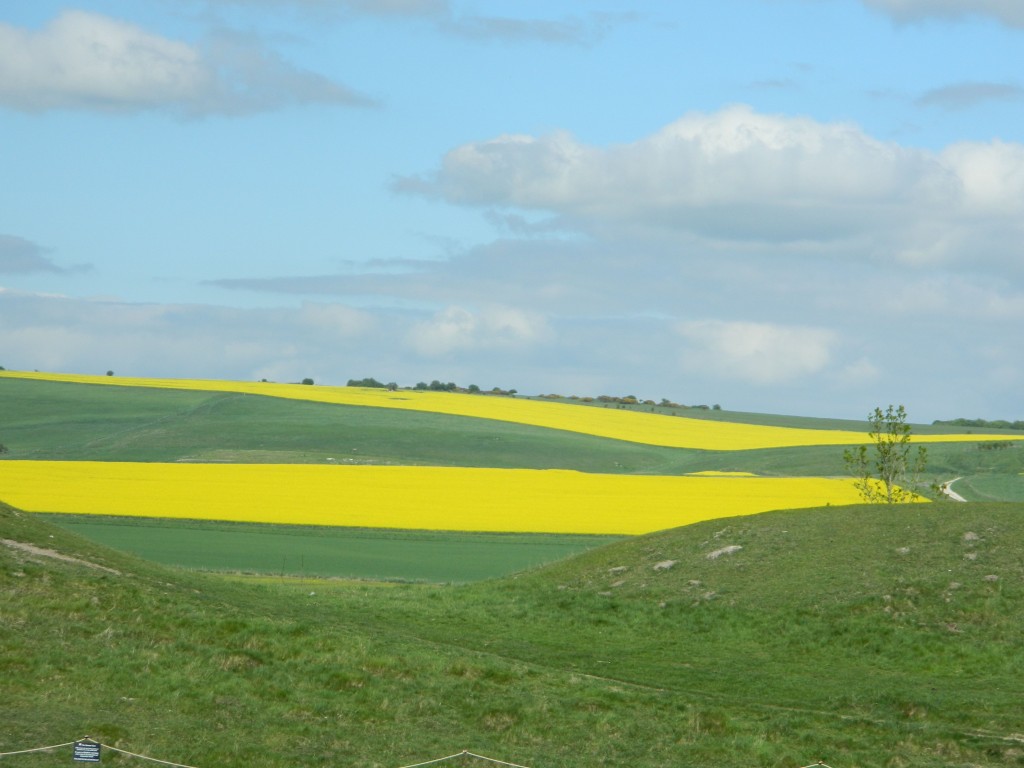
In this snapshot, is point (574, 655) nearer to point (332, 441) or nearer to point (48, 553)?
point (48, 553)

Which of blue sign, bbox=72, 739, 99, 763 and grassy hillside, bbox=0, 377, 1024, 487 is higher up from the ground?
grassy hillside, bbox=0, 377, 1024, 487

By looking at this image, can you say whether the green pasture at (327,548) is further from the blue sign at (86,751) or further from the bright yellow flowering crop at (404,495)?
the blue sign at (86,751)

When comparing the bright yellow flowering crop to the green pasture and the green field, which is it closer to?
the green pasture

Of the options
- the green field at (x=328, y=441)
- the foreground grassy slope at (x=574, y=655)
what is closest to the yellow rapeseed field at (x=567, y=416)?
the green field at (x=328, y=441)

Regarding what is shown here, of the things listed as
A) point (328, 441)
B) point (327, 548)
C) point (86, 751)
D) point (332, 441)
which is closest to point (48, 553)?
point (86, 751)

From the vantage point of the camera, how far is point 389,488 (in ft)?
251

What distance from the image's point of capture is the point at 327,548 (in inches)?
2040

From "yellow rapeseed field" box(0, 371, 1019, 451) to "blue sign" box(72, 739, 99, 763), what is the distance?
11015 centimetres

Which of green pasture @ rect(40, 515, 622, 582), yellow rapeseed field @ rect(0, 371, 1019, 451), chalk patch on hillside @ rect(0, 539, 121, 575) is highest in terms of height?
yellow rapeseed field @ rect(0, 371, 1019, 451)

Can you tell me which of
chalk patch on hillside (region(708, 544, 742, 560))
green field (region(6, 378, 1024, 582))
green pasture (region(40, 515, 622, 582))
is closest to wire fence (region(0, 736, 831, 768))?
chalk patch on hillside (region(708, 544, 742, 560))

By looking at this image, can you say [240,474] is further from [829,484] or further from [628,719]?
[628,719]

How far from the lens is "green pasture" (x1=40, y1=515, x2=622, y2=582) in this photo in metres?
45.5

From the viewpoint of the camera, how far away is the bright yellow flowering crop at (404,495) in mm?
62625

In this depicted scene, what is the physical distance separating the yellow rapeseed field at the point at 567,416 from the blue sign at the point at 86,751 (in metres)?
110
